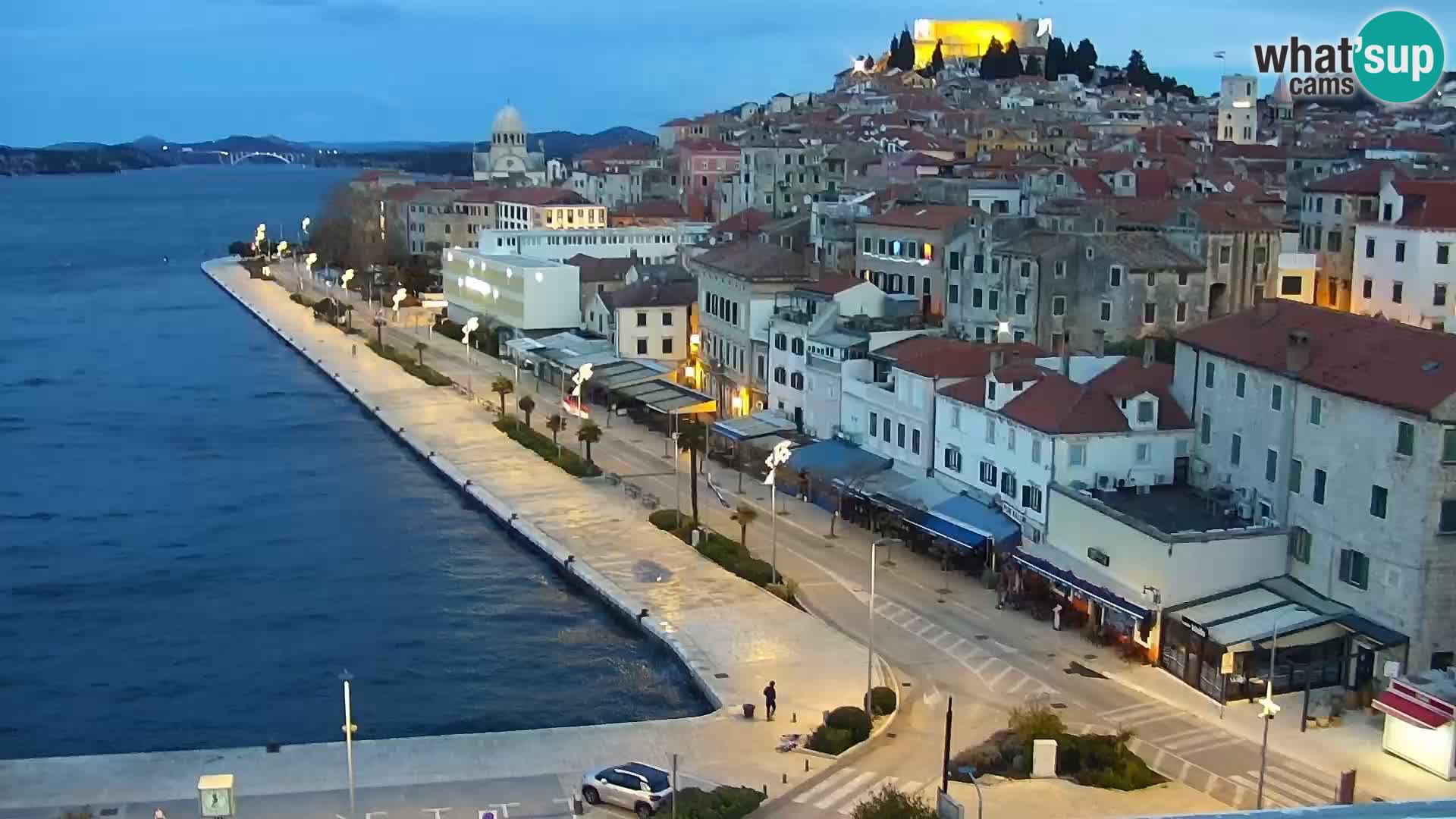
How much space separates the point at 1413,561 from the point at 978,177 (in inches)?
1715

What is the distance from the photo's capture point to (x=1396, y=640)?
29766 mm

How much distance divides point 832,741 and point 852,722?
66cm

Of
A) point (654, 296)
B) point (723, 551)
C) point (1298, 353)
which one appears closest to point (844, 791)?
point (1298, 353)

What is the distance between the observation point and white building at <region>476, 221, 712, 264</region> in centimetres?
8819

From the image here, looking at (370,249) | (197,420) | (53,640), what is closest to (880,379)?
(53,640)

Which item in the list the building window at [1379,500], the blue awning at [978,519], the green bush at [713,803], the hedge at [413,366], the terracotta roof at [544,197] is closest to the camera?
the green bush at [713,803]

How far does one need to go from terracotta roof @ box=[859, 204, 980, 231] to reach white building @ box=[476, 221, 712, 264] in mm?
29100

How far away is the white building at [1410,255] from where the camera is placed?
153 ft

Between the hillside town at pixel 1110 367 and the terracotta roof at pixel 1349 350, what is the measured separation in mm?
84

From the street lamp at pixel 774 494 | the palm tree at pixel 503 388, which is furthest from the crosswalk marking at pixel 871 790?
the palm tree at pixel 503 388

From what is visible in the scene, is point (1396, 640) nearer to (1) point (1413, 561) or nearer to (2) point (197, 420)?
(1) point (1413, 561)

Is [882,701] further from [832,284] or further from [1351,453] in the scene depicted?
[832,284]

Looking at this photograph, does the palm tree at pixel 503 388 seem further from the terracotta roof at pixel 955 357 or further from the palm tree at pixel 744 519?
the terracotta roof at pixel 955 357

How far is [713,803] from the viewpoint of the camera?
78.1 ft
